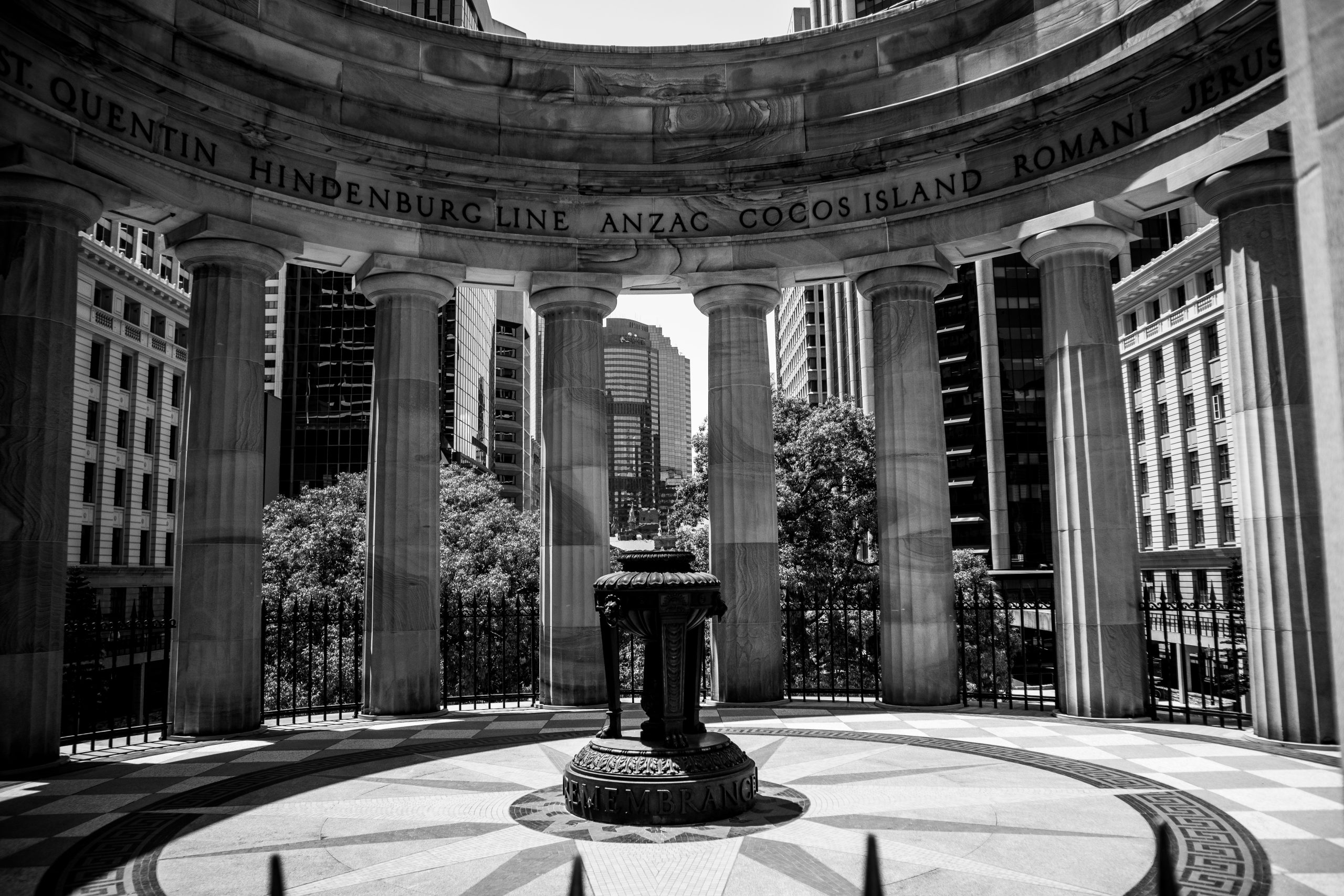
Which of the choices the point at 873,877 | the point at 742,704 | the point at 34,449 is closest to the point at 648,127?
the point at 742,704

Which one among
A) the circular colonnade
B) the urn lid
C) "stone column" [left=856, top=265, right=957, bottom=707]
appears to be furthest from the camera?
"stone column" [left=856, top=265, right=957, bottom=707]

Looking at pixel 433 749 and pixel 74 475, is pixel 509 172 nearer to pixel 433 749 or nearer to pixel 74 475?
pixel 433 749

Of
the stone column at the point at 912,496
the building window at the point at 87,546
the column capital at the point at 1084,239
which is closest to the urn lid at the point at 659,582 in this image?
the stone column at the point at 912,496

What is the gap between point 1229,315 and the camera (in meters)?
15.8

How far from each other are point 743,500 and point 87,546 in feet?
185

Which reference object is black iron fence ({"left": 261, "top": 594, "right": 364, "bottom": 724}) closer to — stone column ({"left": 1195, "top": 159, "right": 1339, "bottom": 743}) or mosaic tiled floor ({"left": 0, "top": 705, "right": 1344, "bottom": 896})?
mosaic tiled floor ({"left": 0, "top": 705, "right": 1344, "bottom": 896})

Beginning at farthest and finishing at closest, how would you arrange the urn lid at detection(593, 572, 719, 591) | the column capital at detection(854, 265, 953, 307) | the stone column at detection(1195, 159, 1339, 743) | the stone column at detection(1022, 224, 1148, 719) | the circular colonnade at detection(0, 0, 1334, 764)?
the column capital at detection(854, 265, 953, 307)
the stone column at detection(1022, 224, 1148, 719)
the circular colonnade at detection(0, 0, 1334, 764)
the stone column at detection(1195, 159, 1339, 743)
the urn lid at detection(593, 572, 719, 591)

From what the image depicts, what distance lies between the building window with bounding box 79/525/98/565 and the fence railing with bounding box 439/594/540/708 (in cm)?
3908

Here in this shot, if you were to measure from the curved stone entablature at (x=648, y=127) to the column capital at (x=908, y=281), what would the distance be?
507mm

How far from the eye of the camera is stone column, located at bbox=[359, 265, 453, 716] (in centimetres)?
1927

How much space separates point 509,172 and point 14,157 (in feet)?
28.9

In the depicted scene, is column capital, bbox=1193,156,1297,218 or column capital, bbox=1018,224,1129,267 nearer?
column capital, bbox=1193,156,1297,218

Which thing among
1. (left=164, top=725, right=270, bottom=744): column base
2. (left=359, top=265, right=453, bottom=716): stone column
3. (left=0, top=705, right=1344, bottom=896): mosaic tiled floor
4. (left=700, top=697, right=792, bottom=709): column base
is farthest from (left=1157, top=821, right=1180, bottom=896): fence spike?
(left=359, top=265, right=453, bottom=716): stone column

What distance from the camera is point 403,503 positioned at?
1970 centimetres
